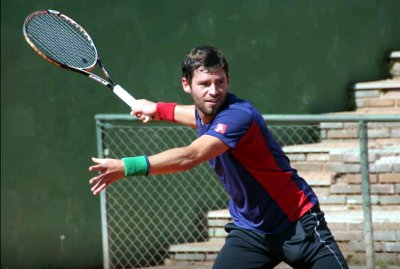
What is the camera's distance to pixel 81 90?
8.70 m

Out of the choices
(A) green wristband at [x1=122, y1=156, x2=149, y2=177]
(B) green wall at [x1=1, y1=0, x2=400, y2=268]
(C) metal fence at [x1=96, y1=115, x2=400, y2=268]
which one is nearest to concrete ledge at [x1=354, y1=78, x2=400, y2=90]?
(C) metal fence at [x1=96, y1=115, x2=400, y2=268]

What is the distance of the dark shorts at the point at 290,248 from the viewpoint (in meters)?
5.09

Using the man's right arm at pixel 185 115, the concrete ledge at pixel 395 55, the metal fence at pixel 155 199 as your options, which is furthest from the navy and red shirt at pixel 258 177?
the concrete ledge at pixel 395 55

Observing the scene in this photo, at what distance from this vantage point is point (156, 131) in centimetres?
887

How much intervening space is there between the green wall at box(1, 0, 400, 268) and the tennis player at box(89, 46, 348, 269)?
3595 mm

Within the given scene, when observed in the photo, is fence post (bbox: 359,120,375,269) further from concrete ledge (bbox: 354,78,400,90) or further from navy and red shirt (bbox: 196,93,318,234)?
navy and red shirt (bbox: 196,93,318,234)

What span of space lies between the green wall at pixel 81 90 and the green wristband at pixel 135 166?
4.26 meters

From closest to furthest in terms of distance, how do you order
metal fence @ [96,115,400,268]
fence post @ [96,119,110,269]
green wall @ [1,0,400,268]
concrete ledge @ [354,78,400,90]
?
fence post @ [96,119,110,269] < green wall @ [1,0,400,268] < metal fence @ [96,115,400,268] < concrete ledge @ [354,78,400,90]

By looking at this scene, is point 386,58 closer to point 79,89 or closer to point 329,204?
point 329,204

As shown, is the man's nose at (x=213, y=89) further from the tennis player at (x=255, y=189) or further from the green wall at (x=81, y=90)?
the green wall at (x=81, y=90)

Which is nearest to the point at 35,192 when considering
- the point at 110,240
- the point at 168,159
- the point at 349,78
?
the point at 110,240

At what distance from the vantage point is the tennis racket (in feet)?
20.0

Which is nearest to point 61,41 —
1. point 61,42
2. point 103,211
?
point 61,42

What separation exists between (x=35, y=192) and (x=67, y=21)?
2.68 metres
